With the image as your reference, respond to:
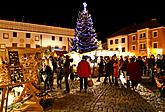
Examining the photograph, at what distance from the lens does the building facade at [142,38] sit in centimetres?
5250

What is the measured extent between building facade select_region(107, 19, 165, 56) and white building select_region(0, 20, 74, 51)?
454 inches

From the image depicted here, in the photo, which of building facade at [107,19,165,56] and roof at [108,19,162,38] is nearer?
building facade at [107,19,165,56]

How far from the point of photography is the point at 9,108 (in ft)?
26.9

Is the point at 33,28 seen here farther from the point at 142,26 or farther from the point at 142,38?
the point at 142,26

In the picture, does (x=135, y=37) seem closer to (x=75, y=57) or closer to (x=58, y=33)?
(x=58, y=33)

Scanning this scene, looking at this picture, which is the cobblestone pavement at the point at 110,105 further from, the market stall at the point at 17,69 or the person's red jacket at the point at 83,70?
the market stall at the point at 17,69

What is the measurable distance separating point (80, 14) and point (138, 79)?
29352 mm

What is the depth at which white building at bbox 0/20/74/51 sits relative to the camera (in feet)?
155

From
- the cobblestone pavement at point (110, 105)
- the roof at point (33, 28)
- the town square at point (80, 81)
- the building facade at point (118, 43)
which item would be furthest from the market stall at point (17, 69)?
the building facade at point (118, 43)

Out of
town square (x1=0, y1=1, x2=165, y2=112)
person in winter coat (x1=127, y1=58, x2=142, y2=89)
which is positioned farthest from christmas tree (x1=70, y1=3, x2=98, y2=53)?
person in winter coat (x1=127, y1=58, x2=142, y2=89)

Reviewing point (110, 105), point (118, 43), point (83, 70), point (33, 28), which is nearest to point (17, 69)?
point (110, 105)

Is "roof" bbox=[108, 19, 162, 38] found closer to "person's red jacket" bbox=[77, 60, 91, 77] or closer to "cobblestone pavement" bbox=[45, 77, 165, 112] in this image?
"person's red jacket" bbox=[77, 60, 91, 77]

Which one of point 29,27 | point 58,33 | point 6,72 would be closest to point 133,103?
point 6,72

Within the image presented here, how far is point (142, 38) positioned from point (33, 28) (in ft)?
70.5
